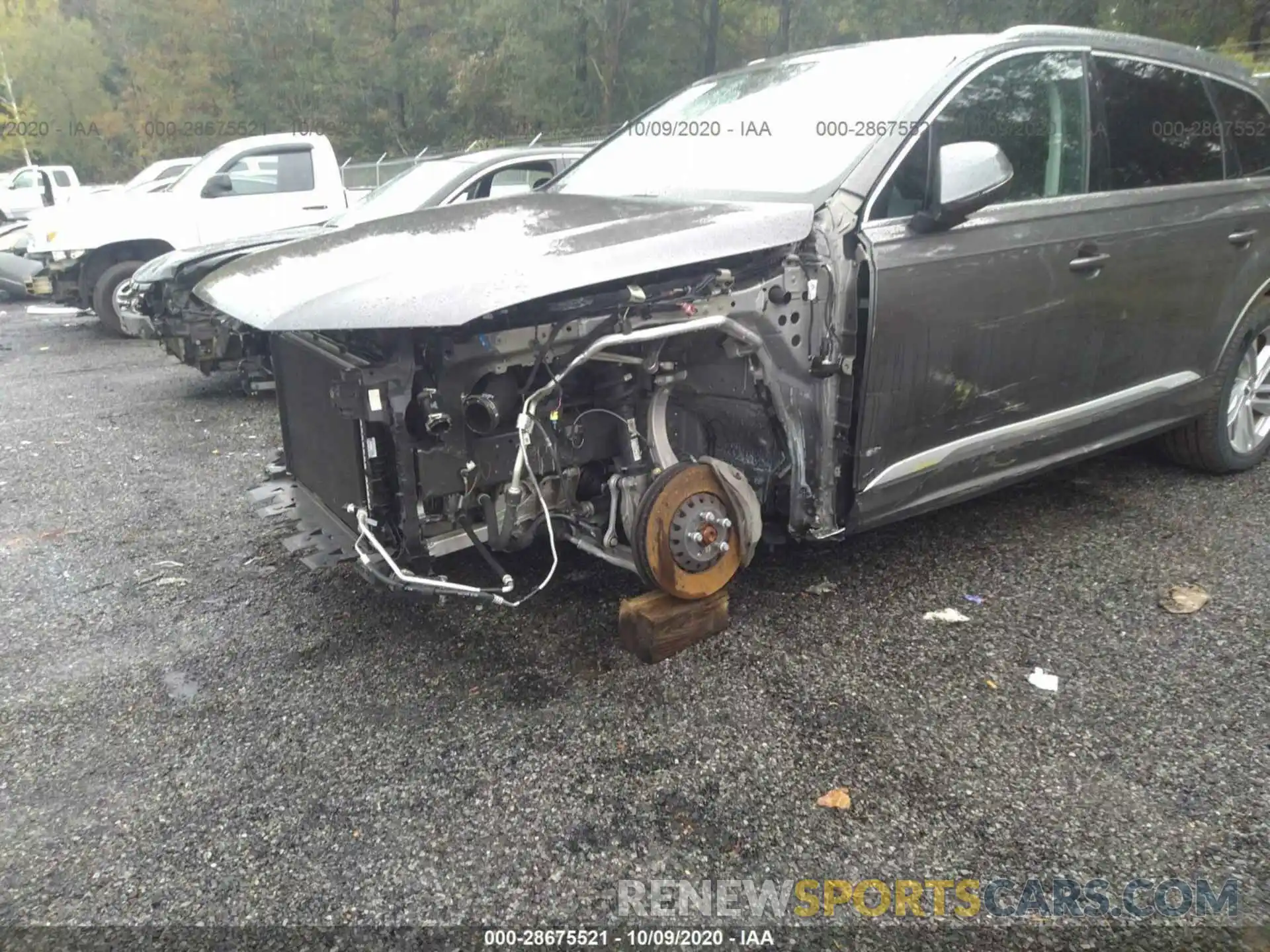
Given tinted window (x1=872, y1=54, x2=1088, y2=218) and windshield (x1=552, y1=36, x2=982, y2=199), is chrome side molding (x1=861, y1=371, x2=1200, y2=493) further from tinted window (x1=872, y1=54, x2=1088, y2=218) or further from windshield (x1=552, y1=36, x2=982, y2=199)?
windshield (x1=552, y1=36, x2=982, y2=199)

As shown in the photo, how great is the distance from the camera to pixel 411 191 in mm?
7078

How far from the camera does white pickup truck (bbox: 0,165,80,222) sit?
20.2m

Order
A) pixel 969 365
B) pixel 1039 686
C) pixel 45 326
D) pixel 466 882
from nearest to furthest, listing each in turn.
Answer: pixel 466 882 → pixel 1039 686 → pixel 969 365 → pixel 45 326

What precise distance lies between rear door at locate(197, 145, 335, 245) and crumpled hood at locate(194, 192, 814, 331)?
7.07 m

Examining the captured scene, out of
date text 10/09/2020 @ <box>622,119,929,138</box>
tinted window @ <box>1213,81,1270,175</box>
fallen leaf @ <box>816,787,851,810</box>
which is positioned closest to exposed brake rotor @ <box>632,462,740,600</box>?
fallen leaf @ <box>816,787,851,810</box>

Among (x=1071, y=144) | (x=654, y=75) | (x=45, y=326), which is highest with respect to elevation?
(x=654, y=75)

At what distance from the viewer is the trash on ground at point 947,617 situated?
3242mm

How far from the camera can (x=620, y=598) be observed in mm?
3445

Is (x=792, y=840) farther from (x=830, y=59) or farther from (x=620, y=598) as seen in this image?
(x=830, y=59)

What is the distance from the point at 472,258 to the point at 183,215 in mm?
8343

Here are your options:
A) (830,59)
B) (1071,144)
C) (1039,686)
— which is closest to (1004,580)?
(1039,686)

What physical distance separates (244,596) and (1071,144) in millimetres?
3681

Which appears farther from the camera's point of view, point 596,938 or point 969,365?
point 969,365

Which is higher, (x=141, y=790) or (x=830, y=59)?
(x=830, y=59)
